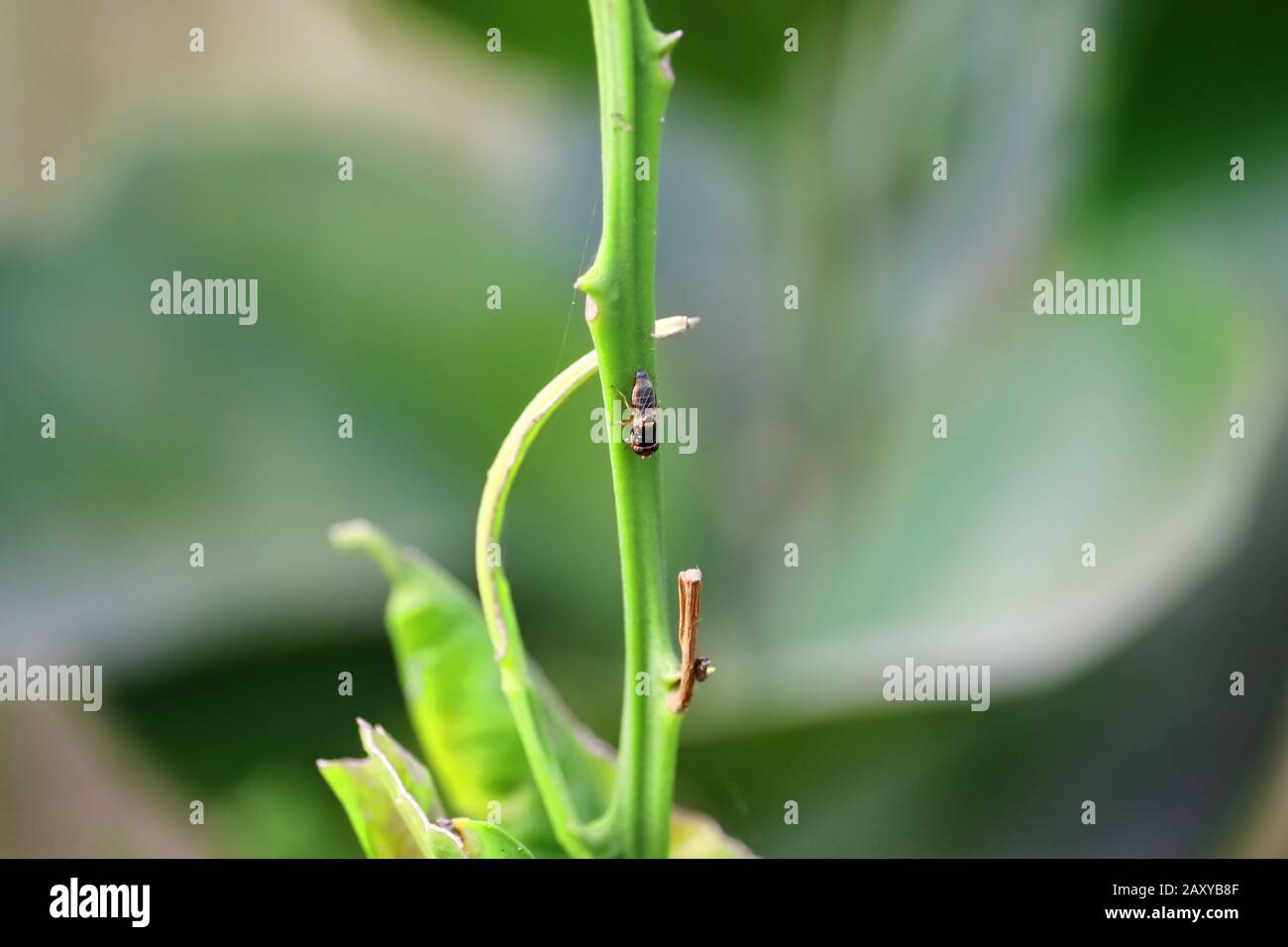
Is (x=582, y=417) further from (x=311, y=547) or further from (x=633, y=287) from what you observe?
(x=633, y=287)

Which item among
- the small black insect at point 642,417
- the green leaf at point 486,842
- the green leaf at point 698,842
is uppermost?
the small black insect at point 642,417

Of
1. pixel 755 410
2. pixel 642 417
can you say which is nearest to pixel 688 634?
pixel 642 417

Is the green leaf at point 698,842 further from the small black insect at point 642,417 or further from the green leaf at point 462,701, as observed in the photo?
the small black insect at point 642,417

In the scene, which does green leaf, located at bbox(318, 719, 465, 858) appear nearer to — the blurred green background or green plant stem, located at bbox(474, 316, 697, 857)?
green plant stem, located at bbox(474, 316, 697, 857)

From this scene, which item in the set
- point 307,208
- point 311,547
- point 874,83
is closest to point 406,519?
point 311,547

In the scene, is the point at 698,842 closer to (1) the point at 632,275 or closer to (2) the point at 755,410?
(1) the point at 632,275

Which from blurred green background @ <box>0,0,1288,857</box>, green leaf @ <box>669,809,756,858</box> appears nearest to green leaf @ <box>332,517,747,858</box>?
green leaf @ <box>669,809,756,858</box>

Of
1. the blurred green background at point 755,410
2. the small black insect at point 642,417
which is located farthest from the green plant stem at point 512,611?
the blurred green background at point 755,410
